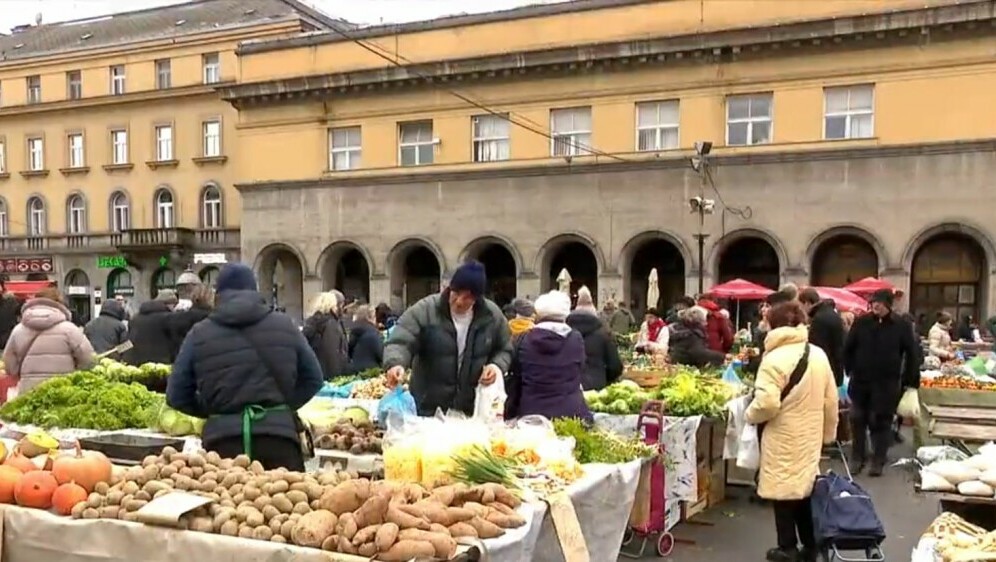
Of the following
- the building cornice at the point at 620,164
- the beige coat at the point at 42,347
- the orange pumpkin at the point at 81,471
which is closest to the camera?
the orange pumpkin at the point at 81,471

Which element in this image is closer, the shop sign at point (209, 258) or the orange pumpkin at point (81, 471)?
the orange pumpkin at point (81, 471)

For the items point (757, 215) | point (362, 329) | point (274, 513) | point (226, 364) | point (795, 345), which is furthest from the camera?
point (757, 215)

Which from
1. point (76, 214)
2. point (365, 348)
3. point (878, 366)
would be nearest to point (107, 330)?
point (365, 348)

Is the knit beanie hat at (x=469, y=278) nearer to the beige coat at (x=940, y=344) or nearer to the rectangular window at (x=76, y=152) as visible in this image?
the beige coat at (x=940, y=344)

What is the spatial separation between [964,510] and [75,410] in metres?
6.24

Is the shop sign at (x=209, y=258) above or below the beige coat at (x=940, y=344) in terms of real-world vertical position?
above

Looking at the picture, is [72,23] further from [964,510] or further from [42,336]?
[964,510]

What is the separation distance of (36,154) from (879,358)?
42.3 metres

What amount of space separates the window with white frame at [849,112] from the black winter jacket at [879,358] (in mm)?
15726

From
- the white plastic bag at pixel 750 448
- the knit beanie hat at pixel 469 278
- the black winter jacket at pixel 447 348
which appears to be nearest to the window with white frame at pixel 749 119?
the white plastic bag at pixel 750 448

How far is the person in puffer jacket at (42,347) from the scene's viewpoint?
7898 millimetres

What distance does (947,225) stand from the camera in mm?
22453

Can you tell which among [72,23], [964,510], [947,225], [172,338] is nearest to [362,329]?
[172,338]

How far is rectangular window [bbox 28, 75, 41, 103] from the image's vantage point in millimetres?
42125
